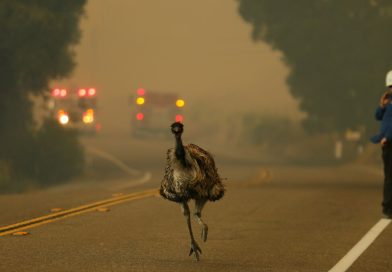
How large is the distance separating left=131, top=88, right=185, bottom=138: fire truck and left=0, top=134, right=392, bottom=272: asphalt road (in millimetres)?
53886

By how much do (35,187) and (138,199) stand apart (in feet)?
60.3

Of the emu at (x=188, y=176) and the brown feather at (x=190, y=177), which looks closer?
the emu at (x=188, y=176)

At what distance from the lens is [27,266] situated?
32.2 feet

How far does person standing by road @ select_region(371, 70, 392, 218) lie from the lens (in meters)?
14.5

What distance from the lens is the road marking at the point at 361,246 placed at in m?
10.1

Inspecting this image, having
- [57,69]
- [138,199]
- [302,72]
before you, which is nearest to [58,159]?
[57,69]

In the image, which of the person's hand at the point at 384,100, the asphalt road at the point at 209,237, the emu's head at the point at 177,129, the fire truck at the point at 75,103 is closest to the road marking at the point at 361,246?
the asphalt road at the point at 209,237

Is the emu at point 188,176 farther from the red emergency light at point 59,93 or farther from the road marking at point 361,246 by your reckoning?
the red emergency light at point 59,93

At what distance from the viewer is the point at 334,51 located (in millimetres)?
51438

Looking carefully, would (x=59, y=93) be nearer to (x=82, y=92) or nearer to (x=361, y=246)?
(x=82, y=92)

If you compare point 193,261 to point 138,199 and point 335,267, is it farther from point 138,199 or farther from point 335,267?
point 138,199

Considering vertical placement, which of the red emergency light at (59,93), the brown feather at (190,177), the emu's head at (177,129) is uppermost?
the emu's head at (177,129)

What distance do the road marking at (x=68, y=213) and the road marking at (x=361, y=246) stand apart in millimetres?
4432

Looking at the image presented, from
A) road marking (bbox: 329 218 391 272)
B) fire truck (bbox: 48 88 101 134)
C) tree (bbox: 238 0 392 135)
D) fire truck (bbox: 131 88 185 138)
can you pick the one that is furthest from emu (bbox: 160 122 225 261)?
fire truck (bbox: 131 88 185 138)
